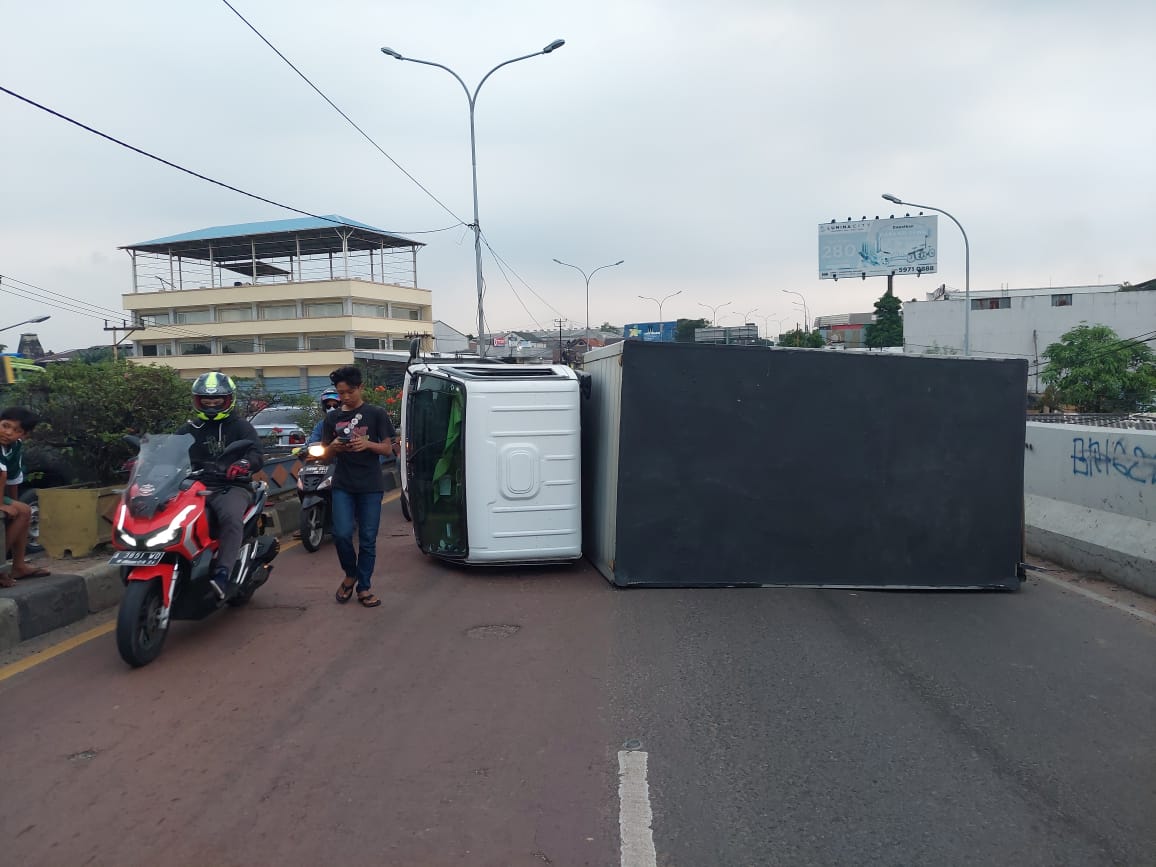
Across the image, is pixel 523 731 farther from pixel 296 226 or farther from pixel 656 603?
pixel 296 226

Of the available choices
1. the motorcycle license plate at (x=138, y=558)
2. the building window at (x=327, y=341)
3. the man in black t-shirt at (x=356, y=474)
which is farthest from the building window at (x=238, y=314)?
the motorcycle license plate at (x=138, y=558)

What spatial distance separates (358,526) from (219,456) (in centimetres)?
131

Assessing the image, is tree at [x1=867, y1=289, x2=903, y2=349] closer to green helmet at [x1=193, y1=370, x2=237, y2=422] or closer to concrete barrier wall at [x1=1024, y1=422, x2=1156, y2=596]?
concrete barrier wall at [x1=1024, y1=422, x2=1156, y2=596]

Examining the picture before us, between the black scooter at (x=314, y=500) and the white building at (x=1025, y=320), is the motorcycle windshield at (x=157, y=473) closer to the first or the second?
the black scooter at (x=314, y=500)

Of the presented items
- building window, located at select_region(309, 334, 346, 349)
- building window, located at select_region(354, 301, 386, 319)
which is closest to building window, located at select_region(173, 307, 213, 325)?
building window, located at select_region(309, 334, 346, 349)

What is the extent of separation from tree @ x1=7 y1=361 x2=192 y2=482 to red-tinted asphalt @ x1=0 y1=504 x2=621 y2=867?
8.58ft

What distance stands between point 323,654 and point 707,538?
348cm

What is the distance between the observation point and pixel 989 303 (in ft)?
205

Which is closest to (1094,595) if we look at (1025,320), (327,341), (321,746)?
(321,746)

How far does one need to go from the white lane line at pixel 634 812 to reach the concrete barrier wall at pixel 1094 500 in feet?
18.9

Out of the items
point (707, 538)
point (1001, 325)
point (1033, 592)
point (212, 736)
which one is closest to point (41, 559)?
point (212, 736)

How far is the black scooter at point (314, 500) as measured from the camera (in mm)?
9406

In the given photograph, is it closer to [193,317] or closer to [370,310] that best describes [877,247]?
[370,310]

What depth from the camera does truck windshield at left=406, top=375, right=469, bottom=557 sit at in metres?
8.16
